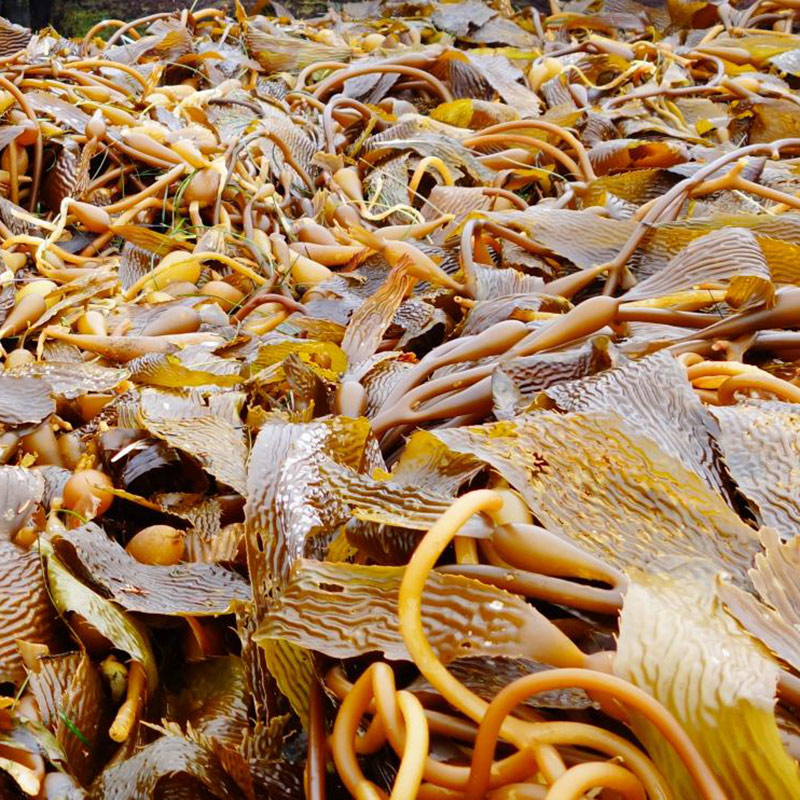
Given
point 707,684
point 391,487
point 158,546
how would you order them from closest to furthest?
point 707,684, point 391,487, point 158,546

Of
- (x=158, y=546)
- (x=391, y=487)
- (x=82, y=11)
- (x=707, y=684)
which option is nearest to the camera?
(x=707, y=684)

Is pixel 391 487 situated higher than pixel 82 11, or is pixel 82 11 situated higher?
pixel 391 487

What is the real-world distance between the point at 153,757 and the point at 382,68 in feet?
5.11

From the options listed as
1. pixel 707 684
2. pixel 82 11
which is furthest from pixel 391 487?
pixel 82 11

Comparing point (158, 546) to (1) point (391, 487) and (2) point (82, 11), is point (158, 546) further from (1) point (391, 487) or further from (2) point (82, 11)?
(2) point (82, 11)

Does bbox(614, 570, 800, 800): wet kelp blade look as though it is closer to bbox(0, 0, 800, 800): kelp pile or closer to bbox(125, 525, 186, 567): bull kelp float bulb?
bbox(0, 0, 800, 800): kelp pile

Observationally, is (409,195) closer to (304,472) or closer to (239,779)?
(304,472)

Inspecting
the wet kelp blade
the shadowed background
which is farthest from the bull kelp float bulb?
the shadowed background

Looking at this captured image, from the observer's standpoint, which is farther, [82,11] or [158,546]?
[82,11]

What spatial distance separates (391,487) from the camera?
0.46m

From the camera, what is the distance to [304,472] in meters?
0.52

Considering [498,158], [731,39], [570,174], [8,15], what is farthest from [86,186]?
[8,15]

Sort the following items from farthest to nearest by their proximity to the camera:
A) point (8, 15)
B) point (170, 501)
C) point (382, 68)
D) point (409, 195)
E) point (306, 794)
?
point (8, 15), point (382, 68), point (409, 195), point (170, 501), point (306, 794)

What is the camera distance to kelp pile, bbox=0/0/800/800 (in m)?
0.36
